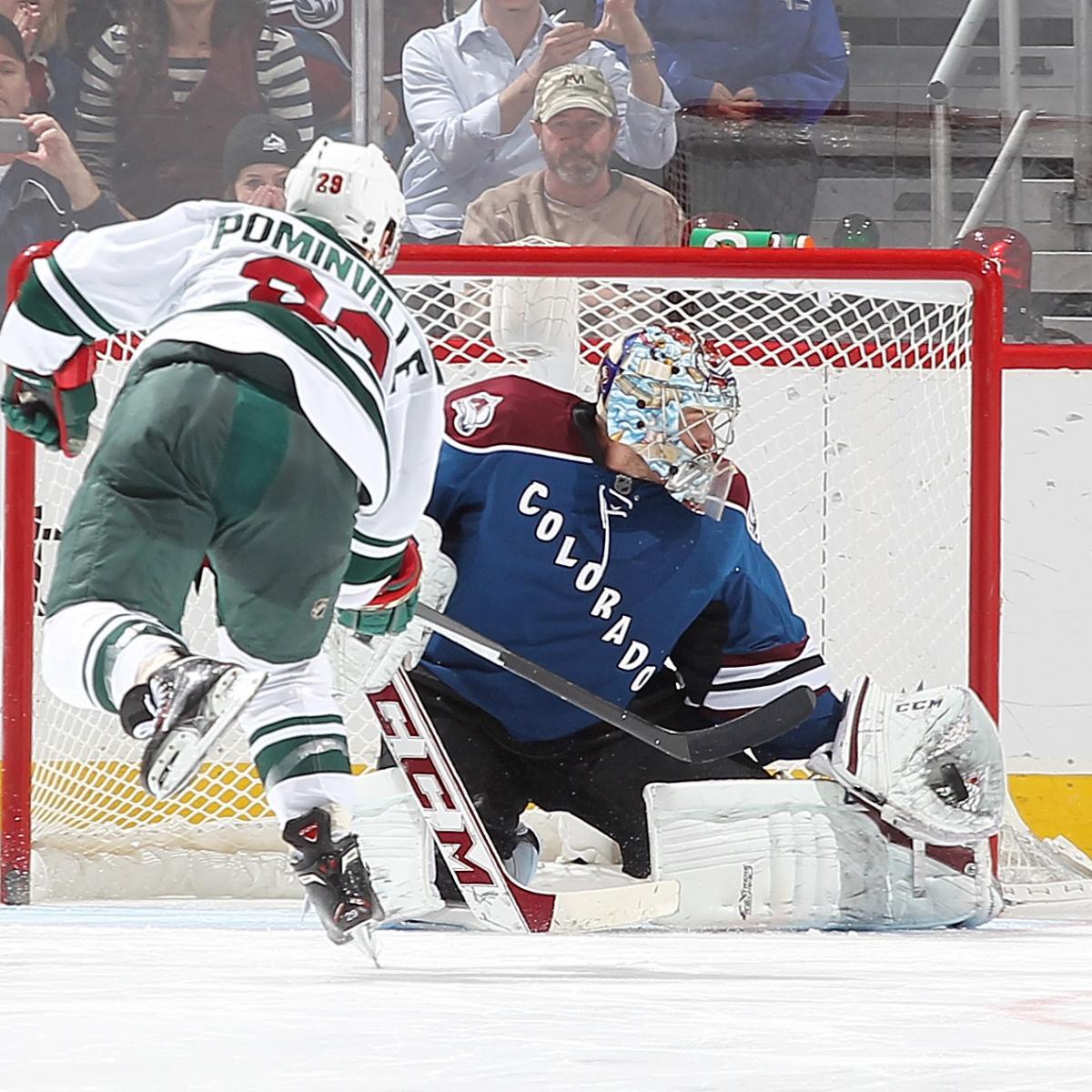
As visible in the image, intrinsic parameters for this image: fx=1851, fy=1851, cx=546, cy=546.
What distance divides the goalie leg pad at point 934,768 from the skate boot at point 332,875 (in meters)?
0.96

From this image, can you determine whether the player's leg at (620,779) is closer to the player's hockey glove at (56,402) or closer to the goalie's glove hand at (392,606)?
the goalie's glove hand at (392,606)

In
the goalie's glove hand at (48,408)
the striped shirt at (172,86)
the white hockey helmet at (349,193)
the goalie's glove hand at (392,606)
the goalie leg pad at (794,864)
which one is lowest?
the goalie leg pad at (794,864)

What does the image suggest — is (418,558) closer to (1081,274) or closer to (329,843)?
(329,843)

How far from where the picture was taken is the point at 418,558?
196 cm

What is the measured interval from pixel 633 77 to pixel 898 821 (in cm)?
141

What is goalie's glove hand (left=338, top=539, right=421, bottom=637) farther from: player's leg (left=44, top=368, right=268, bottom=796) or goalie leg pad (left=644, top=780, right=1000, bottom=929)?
goalie leg pad (left=644, top=780, right=1000, bottom=929)

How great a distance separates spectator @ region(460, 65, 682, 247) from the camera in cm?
302

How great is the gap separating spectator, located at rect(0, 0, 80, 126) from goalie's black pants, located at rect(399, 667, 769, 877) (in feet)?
4.28

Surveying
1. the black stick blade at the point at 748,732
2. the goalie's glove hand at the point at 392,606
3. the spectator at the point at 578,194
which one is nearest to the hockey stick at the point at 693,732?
the black stick blade at the point at 748,732

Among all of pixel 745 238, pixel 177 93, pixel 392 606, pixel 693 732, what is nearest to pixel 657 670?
pixel 693 732

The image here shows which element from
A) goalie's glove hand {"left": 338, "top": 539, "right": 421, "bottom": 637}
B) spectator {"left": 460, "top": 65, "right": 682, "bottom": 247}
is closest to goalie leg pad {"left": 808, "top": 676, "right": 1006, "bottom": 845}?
goalie's glove hand {"left": 338, "top": 539, "right": 421, "bottom": 637}

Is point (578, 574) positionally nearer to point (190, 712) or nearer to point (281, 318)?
point (281, 318)

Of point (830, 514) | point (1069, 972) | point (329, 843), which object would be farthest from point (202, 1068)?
point (830, 514)

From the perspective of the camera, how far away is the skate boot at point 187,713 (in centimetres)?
137
